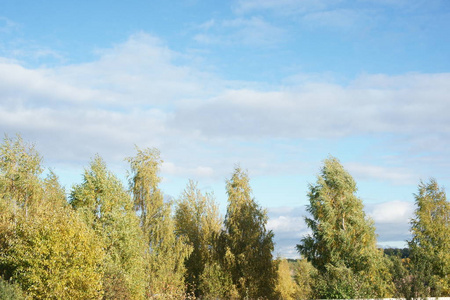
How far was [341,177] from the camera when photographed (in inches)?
1473

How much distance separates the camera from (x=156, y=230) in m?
38.7

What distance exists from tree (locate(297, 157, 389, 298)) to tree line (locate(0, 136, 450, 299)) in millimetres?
80

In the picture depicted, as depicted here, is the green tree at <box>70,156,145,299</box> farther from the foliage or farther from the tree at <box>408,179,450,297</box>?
the tree at <box>408,179,450,297</box>

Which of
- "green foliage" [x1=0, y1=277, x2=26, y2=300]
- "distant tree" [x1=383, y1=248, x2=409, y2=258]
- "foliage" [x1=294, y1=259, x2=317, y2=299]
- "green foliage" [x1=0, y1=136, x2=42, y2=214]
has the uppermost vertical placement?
"green foliage" [x1=0, y1=136, x2=42, y2=214]

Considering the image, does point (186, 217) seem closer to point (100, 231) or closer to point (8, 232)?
point (100, 231)

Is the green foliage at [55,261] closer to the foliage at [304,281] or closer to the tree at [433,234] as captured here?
the foliage at [304,281]

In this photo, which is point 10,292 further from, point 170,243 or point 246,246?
point 246,246

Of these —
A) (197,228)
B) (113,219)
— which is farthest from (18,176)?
(197,228)

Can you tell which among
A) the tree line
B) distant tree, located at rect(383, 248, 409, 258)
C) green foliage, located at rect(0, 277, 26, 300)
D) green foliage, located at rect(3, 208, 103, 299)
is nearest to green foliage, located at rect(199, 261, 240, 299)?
the tree line

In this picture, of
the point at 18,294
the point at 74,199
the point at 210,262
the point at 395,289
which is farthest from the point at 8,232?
the point at 395,289

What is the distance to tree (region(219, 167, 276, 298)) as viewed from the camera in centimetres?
3959

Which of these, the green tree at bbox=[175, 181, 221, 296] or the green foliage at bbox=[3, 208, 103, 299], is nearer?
the green foliage at bbox=[3, 208, 103, 299]

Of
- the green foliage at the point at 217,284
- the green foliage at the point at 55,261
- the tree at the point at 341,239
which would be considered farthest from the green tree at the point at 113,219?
the tree at the point at 341,239

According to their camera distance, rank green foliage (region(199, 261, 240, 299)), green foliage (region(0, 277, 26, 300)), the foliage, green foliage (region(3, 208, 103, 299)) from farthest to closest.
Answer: green foliage (region(199, 261, 240, 299))
the foliage
green foliage (region(3, 208, 103, 299))
green foliage (region(0, 277, 26, 300))
